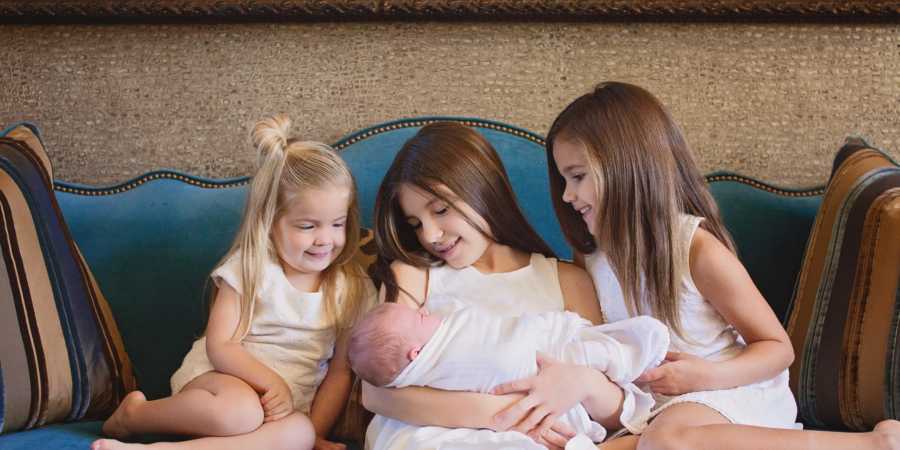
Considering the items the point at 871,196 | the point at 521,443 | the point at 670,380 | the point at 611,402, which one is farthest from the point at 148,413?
the point at 871,196

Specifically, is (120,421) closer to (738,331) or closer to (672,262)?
(672,262)

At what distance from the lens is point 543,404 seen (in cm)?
145

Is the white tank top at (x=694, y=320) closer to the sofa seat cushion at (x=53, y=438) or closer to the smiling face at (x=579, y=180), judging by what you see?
the smiling face at (x=579, y=180)

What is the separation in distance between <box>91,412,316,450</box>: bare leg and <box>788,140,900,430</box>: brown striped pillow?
98 centimetres

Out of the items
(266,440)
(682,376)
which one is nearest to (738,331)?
(682,376)

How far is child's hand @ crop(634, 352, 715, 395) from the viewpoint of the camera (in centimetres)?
151

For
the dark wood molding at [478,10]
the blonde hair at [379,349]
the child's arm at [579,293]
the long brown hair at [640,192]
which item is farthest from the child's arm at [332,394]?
the dark wood molding at [478,10]

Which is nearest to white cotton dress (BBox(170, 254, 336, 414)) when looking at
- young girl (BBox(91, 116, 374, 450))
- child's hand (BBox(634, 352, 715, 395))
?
young girl (BBox(91, 116, 374, 450))

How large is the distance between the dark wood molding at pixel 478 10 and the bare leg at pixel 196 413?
1.04m

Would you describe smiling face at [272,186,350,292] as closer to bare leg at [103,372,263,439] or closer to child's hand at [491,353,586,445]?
bare leg at [103,372,263,439]

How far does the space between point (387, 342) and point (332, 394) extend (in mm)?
334

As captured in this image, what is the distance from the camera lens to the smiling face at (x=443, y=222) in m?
1.67

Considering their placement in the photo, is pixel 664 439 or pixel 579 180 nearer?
pixel 664 439

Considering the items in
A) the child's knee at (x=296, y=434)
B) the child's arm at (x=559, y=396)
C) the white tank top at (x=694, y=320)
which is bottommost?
the child's knee at (x=296, y=434)
